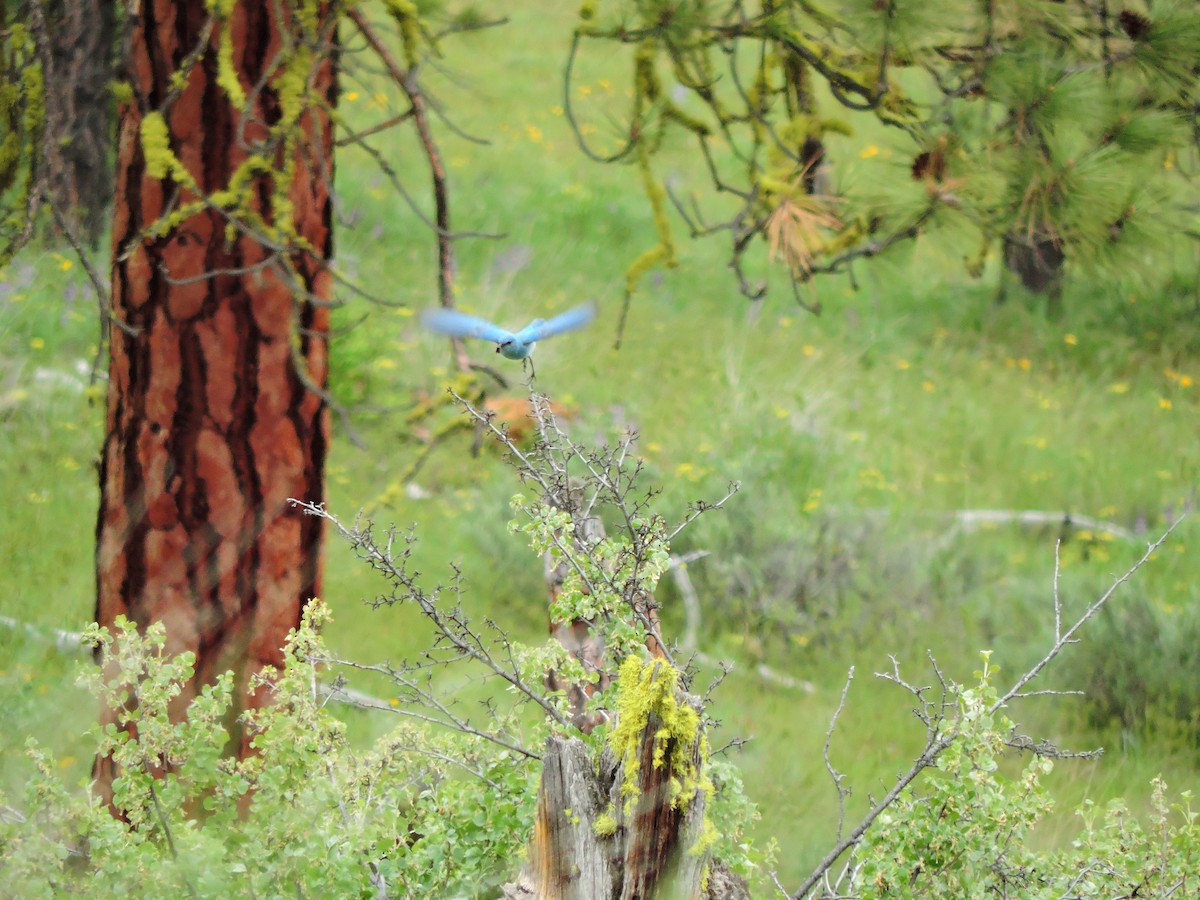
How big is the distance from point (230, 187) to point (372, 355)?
461 cm

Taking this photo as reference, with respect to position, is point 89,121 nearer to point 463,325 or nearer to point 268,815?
point 463,325

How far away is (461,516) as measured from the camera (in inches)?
263

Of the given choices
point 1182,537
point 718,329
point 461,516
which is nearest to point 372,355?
point 461,516

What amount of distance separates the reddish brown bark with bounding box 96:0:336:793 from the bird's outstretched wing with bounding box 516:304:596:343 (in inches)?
25.4

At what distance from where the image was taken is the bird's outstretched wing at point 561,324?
2.68 meters

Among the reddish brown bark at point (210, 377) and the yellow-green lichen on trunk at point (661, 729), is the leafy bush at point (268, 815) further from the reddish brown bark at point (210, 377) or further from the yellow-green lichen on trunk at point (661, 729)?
the reddish brown bark at point (210, 377)

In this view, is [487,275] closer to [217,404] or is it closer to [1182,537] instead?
[1182,537]

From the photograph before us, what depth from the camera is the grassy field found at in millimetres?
4992

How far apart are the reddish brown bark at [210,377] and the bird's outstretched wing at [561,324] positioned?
0.64 meters

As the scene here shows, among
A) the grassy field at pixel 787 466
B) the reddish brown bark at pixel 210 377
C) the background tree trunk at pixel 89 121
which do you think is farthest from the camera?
the grassy field at pixel 787 466

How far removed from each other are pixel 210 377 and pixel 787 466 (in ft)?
14.7

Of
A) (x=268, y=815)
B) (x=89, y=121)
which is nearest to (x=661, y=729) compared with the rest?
(x=268, y=815)

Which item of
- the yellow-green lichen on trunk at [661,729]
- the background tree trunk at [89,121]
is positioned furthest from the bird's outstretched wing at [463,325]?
the background tree trunk at [89,121]

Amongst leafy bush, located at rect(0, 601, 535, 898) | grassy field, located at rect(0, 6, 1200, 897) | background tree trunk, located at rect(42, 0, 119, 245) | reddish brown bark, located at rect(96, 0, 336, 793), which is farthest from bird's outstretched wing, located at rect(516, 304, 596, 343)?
background tree trunk, located at rect(42, 0, 119, 245)
